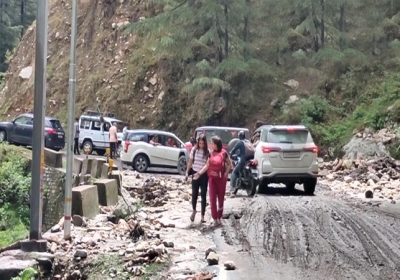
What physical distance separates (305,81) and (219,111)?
5.22m

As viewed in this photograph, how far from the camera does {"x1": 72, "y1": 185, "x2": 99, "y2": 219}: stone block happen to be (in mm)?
13070

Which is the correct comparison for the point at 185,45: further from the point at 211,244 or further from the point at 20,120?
the point at 211,244

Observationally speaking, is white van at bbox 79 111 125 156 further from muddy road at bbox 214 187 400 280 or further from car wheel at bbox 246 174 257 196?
muddy road at bbox 214 187 400 280

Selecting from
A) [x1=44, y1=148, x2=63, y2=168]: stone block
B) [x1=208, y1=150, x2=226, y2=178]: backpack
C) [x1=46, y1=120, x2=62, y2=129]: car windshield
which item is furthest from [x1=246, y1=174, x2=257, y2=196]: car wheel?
[x1=46, y1=120, x2=62, y2=129]: car windshield

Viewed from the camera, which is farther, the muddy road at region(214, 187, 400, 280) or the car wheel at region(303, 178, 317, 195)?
the car wheel at region(303, 178, 317, 195)

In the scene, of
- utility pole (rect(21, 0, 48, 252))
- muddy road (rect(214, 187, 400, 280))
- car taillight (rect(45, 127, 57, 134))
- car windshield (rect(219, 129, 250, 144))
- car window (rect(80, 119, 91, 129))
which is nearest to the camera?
muddy road (rect(214, 187, 400, 280))

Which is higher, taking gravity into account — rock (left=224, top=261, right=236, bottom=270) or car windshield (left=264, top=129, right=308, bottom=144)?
car windshield (left=264, top=129, right=308, bottom=144)

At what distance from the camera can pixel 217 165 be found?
12688 mm

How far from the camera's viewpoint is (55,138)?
3266cm

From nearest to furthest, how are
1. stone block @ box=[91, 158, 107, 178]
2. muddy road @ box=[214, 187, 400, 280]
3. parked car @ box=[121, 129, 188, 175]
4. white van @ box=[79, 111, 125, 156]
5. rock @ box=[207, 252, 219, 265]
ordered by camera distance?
muddy road @ box=[214, 187, 400, 280] → rock @ box=[207, 252, 219, 265] → stone block @ box=[91, 158, 107, 178] → parked car @ box=[121, 129, 188, 175] → white van @ box=[79, 111, 125, 156]

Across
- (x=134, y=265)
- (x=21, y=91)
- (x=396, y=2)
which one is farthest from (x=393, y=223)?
(x=21, y=91)

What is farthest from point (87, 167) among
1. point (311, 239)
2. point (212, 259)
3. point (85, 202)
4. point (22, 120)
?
point (22, 120)

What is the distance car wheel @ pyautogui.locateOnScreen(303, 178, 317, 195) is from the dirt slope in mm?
16700

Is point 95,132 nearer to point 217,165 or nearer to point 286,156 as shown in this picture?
point 286,156
